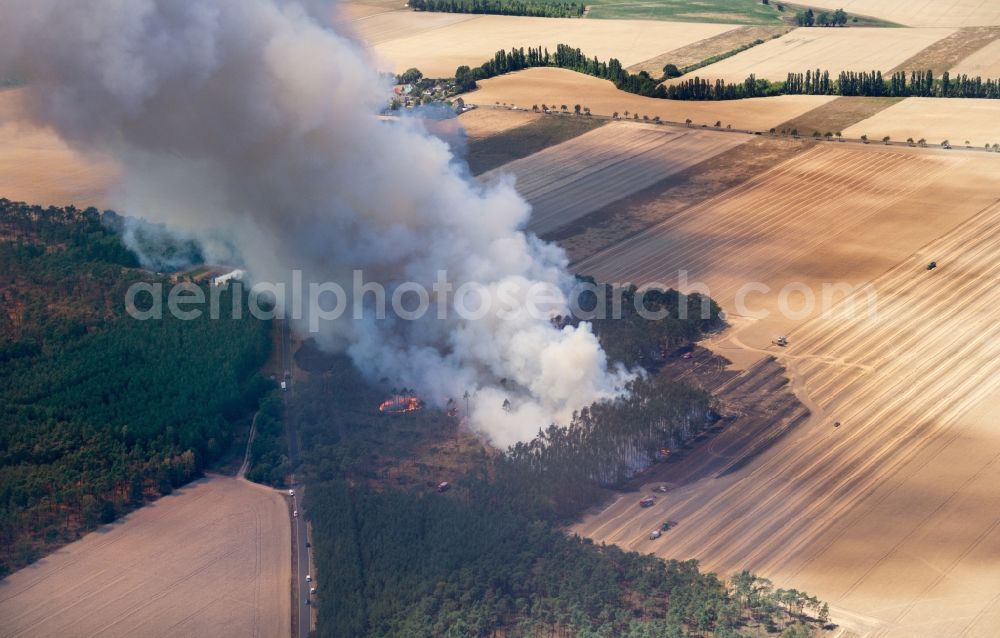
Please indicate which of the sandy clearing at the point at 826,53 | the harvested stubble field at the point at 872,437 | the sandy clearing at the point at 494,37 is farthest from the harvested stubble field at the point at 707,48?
the harvested stubble field at the point at 872,437

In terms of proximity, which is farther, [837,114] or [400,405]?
[837,114]

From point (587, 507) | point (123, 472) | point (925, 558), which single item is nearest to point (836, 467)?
point (925, 558)

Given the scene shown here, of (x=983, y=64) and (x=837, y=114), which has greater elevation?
(x=983, y=64)

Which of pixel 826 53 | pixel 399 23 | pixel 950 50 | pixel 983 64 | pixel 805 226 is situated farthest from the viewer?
pixel 399 23

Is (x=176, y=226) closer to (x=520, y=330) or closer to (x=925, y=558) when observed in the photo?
(x=520, y=330)

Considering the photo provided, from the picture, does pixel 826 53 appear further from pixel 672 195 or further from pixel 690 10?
pixel 672 195

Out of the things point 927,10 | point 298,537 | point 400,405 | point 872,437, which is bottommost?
point 298,537

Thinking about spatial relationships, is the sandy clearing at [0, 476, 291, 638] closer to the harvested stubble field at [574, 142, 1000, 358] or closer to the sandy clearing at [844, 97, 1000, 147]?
the harvested stubble field at [574, 142, 1000, 358]

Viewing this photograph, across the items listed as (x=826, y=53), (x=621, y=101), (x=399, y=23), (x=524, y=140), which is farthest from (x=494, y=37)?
(x=524, y=140)
